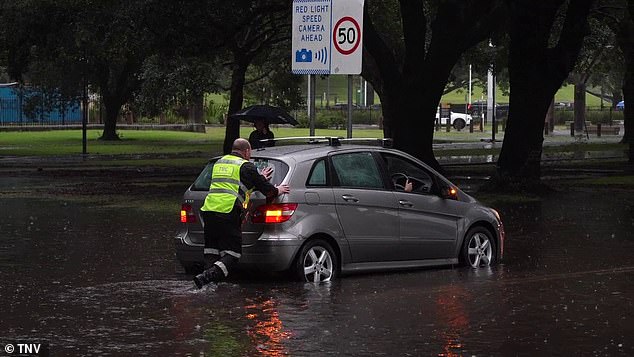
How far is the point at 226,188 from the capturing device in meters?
12.9

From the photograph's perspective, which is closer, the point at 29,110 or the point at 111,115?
the point at 111,115

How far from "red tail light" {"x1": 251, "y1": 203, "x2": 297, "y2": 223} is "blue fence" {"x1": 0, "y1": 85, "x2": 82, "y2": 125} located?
176 ft

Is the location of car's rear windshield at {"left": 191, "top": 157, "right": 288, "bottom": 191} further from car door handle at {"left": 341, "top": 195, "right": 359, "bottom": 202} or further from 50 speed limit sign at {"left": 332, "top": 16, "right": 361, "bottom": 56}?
A: 50 speed limit sign at {"left": 332, "top": 16, "right": 361, "bottom": 56}

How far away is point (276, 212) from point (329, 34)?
6.33m

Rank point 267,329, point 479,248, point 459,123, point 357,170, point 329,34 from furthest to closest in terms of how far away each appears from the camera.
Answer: point 459,123 < point 329,34 < point 479,248 < point 357,170 < point 267,329

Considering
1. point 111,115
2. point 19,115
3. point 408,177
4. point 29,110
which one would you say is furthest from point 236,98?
point 19,115

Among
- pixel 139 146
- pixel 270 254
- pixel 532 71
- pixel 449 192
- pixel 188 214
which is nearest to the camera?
pixel 270 254

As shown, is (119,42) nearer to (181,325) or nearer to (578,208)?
(578,208)

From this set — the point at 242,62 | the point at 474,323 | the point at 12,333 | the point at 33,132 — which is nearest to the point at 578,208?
the point at 474,323

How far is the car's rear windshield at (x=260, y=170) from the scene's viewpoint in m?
13.4

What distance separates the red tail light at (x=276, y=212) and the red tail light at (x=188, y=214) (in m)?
0.90

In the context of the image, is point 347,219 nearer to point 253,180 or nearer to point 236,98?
point 253,180

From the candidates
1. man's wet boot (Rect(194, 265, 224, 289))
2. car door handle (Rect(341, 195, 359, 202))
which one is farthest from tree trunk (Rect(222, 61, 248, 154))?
man's wet boot (Rect(194, 265, 224, 289))

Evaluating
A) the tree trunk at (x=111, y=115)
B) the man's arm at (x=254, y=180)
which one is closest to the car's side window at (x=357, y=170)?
the man's arm at (x=254, y=180)
